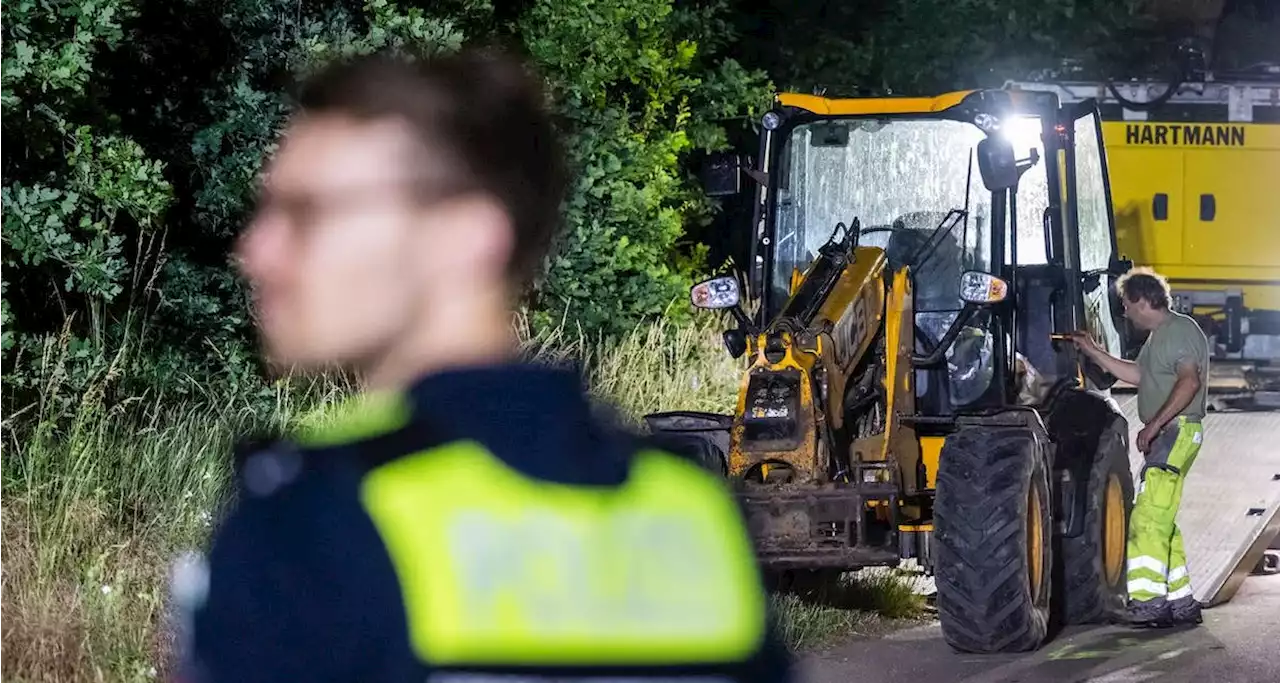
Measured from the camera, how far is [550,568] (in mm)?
1692

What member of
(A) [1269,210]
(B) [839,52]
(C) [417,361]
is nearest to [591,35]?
(B) [839,52]

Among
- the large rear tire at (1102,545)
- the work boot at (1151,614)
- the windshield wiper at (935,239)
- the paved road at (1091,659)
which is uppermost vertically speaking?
the windshield wiper at (935,239)

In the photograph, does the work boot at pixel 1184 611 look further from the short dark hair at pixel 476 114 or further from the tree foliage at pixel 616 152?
the short dark hair at pixel 476 114

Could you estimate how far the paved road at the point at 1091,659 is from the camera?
28.7 ft

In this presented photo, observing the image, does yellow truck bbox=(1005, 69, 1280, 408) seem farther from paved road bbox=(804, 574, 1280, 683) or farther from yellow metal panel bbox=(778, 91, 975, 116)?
paved road bbox=(804, 574, 1280, 683)

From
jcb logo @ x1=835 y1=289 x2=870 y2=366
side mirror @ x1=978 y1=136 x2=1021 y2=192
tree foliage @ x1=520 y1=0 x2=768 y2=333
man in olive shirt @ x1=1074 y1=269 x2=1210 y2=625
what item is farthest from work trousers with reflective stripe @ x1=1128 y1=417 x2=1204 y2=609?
tree foliage @ x1=520 y1=0 x2=768 y2=333

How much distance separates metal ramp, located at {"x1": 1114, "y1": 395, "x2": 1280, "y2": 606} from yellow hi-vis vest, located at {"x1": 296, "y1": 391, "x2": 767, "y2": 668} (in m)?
9.46

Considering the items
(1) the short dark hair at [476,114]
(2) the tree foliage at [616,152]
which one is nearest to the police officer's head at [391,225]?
(1) the short dark hair at [476,114]

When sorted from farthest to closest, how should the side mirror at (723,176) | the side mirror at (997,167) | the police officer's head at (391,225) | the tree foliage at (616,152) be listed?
the tree foliage at (616,152) < the side mirror at (723,176) < the side mirror at (997,167) < the police officer's head at (391,225)

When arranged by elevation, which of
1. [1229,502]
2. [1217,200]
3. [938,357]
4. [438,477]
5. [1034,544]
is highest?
[1217,200]

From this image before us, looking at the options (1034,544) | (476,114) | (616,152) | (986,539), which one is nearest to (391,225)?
(476,114)

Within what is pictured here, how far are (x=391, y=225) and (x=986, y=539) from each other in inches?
280

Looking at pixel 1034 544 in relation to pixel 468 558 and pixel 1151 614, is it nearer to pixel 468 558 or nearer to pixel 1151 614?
pixel 1151 614

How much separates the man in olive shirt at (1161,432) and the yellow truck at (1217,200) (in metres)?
9.48
